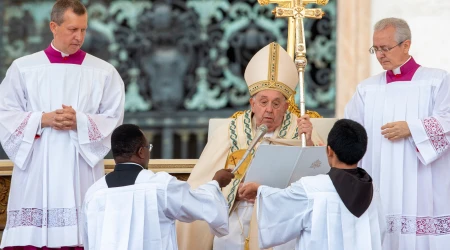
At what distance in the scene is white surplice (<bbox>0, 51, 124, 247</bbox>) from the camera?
6.08m

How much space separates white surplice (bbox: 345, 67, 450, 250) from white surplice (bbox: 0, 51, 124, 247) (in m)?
1.69

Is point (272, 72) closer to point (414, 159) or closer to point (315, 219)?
point (414, 159)

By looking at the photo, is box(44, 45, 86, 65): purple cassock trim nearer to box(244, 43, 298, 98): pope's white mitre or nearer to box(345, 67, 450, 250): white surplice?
box(244, 43, 298, 98): pope's white mitre

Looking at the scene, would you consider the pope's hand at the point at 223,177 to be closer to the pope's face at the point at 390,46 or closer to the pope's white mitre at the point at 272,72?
the pope's white mitre at the point at 272,72

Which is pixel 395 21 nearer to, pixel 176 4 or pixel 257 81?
pixel 257 81

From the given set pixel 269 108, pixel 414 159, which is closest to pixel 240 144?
pixel 269 108

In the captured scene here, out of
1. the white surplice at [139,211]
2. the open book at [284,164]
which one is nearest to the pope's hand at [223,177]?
the open book at [284,164]

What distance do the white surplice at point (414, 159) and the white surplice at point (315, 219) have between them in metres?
0.97

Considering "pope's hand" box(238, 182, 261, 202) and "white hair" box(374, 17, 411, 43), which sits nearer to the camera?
"pope's hand" box(238, 182, 261, 202)

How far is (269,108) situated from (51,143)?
4.54ft

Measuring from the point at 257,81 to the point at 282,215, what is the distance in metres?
1.39

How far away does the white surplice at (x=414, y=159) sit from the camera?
6.10 metres

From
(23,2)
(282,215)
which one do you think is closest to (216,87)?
(23,2)

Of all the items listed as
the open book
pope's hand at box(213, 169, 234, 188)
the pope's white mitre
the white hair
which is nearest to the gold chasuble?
the pope's white mitre
